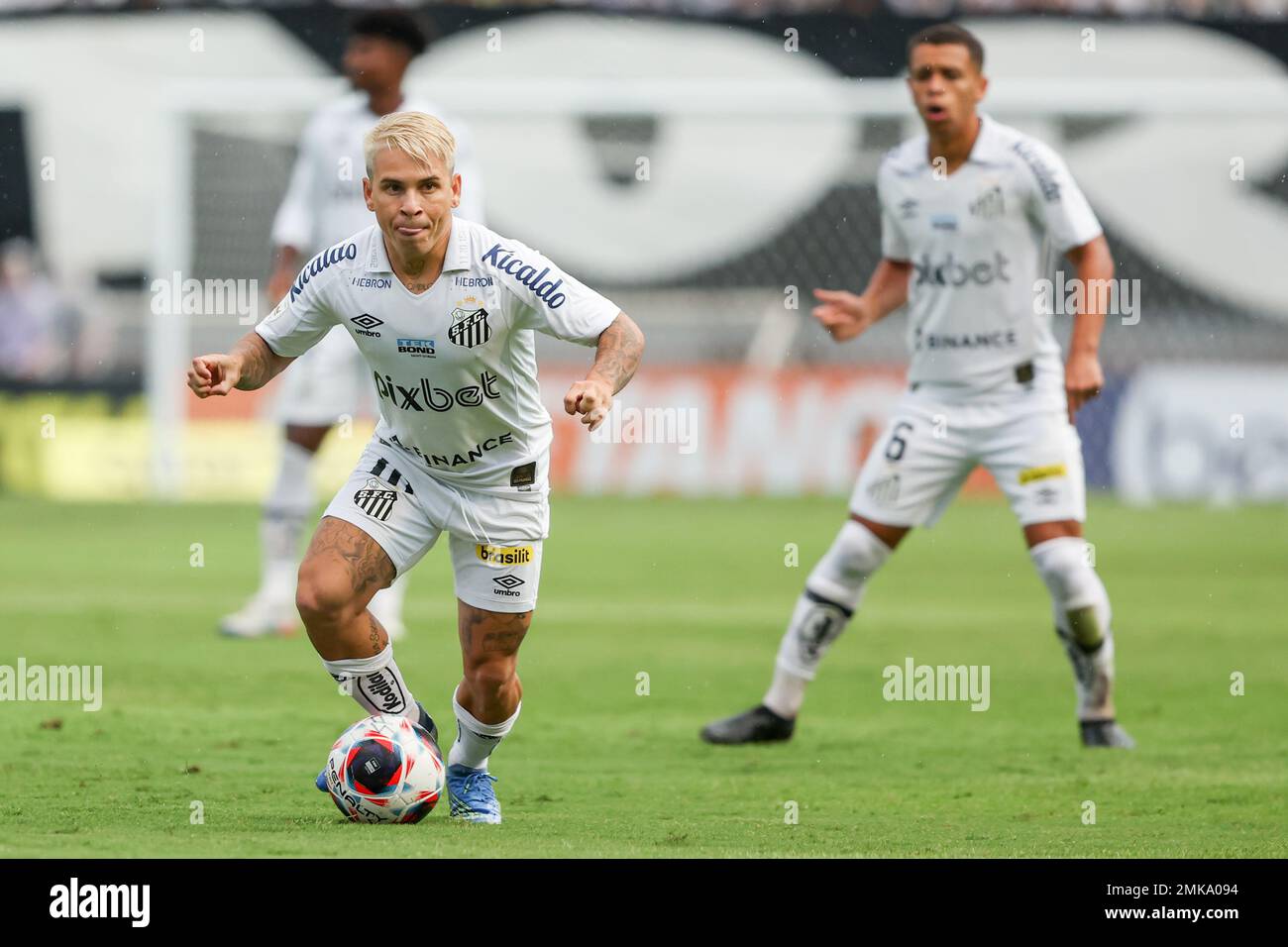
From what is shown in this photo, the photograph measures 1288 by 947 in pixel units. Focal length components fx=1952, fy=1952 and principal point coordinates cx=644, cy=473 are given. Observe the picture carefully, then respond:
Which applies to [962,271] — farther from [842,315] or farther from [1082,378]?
[1082,378]

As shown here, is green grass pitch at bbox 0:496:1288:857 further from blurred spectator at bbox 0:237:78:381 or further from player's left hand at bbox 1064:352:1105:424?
blurred spectator at bbox 0:237:78:381

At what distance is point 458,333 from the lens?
233 inches

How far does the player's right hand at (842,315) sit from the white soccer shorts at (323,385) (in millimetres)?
3225

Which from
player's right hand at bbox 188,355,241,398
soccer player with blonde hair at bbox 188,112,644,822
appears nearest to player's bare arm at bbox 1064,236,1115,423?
soccer player with blonde hair at bbox 188,112,644,822

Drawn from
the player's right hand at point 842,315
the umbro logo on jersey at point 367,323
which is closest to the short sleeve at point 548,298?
the umbro logo on jersey at point 367,323

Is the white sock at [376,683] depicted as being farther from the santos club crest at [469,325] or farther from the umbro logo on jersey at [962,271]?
the umbro logo on jersey at [962,271]

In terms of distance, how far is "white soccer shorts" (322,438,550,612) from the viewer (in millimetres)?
6191

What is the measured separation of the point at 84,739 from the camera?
297 inches

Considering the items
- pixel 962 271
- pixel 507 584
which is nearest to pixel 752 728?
pixel 962 271

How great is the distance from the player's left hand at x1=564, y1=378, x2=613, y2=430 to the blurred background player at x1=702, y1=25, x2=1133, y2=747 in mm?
2702

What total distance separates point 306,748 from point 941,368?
3044 millimetres

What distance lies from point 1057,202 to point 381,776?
3.80 m
